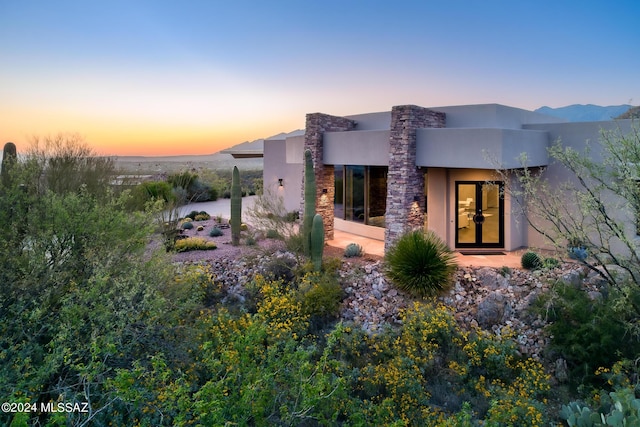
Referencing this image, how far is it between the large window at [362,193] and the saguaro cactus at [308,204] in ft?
10.4

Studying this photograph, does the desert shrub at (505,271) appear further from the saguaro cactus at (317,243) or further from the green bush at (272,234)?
the green bush at (272,234)

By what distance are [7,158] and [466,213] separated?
13.5m

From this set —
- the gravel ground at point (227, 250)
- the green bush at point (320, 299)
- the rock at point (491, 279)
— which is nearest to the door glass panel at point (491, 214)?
the rock at point (491, 279)

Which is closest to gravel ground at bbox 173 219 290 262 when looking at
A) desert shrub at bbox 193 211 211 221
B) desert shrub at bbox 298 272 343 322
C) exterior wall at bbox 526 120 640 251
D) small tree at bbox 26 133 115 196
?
desert shrub at bbox 298 272 343 322

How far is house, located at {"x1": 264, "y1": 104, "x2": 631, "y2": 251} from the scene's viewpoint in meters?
12.4

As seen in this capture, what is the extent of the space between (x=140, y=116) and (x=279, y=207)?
513 inches

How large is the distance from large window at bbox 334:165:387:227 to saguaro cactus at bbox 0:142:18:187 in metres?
11.2

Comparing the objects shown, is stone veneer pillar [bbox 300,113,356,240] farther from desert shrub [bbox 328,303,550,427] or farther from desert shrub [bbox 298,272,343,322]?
desert shrub [bbox 328,303,550,427]

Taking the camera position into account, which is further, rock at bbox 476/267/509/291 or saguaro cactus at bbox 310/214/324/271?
saguaro cactus at bbox 310/214/324/271

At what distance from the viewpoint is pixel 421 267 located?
10.8m

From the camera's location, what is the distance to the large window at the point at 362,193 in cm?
1616

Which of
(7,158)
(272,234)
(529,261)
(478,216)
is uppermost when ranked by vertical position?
(7,158)

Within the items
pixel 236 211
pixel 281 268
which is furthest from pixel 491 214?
pixel 236 211

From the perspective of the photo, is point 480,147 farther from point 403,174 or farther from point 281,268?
point 281,268
